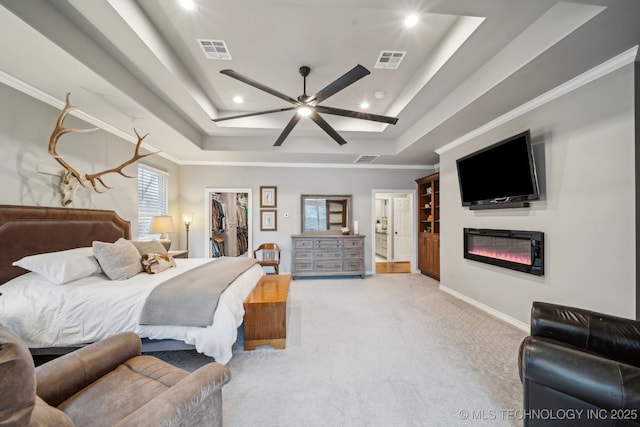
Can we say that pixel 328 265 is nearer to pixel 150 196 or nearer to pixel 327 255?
pixel 327 255

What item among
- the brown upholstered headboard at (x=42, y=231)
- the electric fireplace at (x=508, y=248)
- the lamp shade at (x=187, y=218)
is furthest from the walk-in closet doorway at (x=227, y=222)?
the electric fireplace at (x=508, y=248)

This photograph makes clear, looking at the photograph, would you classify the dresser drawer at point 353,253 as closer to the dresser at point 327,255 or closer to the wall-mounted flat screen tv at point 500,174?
the dresser at point 327,255

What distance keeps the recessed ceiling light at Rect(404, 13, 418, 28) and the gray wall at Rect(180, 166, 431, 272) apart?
12.1ft

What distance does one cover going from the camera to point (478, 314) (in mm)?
3385

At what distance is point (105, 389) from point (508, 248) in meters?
4.00

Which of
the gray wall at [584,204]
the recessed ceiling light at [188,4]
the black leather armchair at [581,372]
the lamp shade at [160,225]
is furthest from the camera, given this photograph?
the lamp shade at [160,225]

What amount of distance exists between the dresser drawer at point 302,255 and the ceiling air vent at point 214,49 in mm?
3647

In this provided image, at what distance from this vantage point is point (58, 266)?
2.21m

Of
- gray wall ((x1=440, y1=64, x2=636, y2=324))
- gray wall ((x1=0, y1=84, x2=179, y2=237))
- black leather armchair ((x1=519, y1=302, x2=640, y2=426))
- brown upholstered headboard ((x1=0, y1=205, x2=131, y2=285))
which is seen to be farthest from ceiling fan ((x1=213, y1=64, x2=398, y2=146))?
brown upholstered headboard ((x1=0, y1=205, x2=131, y2=285))

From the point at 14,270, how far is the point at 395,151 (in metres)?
5.22

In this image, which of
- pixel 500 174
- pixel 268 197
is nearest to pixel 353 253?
pixel 268 197

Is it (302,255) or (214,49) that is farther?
(302,255)

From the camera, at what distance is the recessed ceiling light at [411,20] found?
2073mm

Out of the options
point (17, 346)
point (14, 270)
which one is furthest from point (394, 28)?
point (14, 270)
